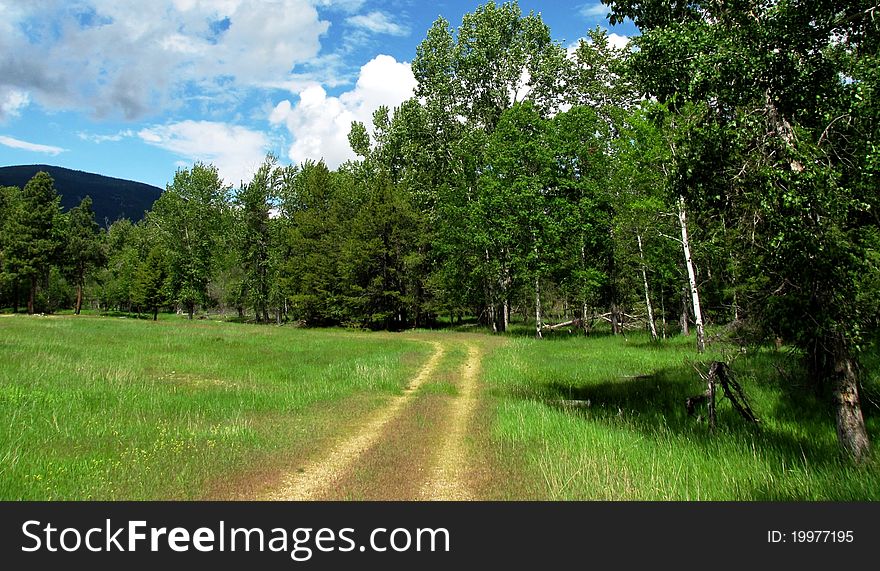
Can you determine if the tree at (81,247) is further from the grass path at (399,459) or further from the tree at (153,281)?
the grass path at (399,459)

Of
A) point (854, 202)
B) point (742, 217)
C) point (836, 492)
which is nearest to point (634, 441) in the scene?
point (836, 492)

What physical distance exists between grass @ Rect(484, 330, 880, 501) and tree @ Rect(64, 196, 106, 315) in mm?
72472

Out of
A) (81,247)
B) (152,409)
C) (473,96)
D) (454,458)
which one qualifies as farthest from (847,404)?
(81,247)

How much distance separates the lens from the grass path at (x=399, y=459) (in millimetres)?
6715

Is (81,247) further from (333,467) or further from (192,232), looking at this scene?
(333,467)

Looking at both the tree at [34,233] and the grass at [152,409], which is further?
the tree at [34,233]

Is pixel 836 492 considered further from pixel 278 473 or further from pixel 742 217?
pixel 278 473

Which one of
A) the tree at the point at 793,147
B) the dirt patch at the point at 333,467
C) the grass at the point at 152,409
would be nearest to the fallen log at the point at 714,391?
the tree at the point at 793,147

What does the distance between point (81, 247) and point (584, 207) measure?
69.5m

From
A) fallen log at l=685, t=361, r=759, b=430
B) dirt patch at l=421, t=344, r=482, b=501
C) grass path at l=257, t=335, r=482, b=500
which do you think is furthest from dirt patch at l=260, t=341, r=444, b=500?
fallen log at l=685, t=361, r=759, b=430

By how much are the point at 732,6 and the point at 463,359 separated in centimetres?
1720

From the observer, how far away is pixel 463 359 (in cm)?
2269

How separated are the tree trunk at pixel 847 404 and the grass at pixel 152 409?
976 cm

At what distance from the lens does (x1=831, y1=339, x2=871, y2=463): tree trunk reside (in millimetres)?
7777
